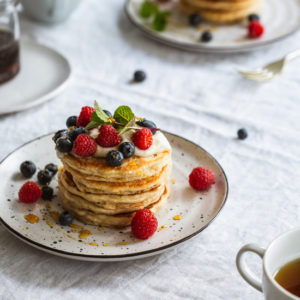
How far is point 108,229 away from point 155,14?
1.60m

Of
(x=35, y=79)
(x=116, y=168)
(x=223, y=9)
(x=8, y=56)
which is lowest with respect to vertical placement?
(x=35, y=79)

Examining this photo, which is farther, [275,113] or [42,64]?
[42,64]

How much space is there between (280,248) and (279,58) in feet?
5.48

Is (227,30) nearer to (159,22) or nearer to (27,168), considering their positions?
(159,22)

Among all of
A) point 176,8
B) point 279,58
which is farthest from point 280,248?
point 176,8

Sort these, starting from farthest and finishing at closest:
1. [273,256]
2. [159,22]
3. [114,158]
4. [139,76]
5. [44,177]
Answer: [159,22], [139,76], [44,177], [114,158], [273,256]

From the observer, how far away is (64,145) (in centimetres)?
153

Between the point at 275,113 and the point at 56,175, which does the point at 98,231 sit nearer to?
the point at 56,175

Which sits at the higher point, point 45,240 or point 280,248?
point 280,248

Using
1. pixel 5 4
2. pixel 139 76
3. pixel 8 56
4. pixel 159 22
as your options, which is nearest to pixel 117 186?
pixel 139 76

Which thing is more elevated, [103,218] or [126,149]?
[126,149]

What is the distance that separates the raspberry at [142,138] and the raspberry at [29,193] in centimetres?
36

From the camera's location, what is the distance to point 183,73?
255cm

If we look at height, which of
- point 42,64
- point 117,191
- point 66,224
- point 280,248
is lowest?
point 42,64
